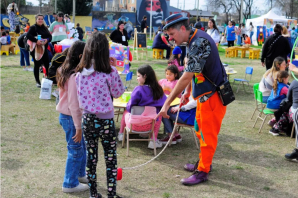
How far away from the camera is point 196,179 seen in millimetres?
3941

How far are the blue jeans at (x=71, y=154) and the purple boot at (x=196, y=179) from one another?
4.00 feet

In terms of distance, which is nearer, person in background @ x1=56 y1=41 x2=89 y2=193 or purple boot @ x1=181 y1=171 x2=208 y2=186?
person in background @ x1=56 y1=41 x2=89 y2=193

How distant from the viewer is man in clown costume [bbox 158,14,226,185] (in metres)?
3.44

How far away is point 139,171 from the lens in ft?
14.1

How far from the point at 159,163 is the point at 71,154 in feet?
4.74

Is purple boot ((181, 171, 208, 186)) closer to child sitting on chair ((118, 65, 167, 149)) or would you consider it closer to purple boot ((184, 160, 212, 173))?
purple boot ((184, 160, 212, 173))

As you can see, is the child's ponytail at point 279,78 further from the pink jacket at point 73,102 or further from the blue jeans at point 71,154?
the pink jacket at point 73,102

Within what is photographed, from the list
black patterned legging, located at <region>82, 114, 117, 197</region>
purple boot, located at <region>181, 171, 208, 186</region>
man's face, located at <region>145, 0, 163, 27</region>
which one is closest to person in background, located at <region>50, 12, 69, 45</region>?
purple boot, located at <region>181, 171, 208, 186</region>

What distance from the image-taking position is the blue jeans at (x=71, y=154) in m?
3.45

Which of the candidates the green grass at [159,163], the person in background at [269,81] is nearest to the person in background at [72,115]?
the green grass at [159,163]

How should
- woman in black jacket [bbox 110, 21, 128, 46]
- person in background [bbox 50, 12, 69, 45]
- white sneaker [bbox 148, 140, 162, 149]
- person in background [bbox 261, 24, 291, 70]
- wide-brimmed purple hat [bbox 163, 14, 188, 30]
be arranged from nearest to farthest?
wide-brimmed purple hat [bbox 163, 14, 188, 30] < white sneaker [bbox 148, 140, 162, 149] < person in background [bbox 261, 24, 291, 70] < person in background [bbox 50, 12, 69, 45] < woman in black jacket [bbox 110, 21, 128, 46]

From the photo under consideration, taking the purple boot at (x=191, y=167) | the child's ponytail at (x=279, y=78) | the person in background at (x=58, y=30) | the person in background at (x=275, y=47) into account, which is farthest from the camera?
the person in background at (x=58, y=30)

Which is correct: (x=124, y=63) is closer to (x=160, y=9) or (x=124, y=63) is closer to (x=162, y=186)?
(x=162, y=186)

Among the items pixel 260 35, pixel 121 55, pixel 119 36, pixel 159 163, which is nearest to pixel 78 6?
pixel 260 35
